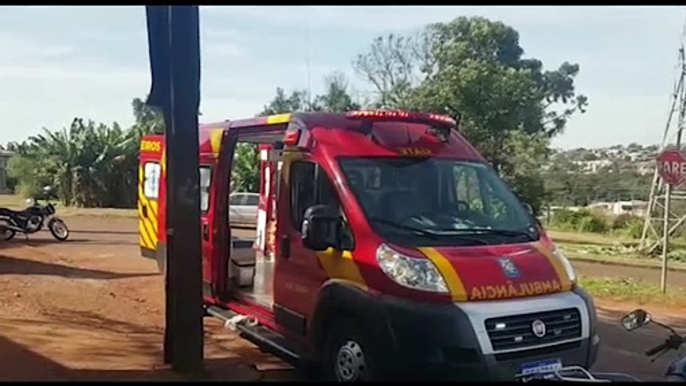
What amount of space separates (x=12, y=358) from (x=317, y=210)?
3015mm

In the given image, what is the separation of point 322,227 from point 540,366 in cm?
192

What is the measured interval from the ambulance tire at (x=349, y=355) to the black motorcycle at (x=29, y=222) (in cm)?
1459

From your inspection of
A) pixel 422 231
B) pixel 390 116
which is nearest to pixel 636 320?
pixel 422 231

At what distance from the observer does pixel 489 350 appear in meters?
5.41

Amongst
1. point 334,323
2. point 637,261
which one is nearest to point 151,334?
point 334,323

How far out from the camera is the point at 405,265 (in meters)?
5.62

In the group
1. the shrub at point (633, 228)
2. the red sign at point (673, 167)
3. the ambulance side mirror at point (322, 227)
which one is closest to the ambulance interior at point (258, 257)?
the ambulance side mirror at point (322, 227)

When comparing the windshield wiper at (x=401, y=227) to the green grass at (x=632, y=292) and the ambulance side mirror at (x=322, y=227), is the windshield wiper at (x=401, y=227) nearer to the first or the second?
the ambulance side mirror at (x=322, y=227)

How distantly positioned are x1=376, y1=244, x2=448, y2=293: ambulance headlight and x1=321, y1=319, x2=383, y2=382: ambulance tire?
0.51 meters

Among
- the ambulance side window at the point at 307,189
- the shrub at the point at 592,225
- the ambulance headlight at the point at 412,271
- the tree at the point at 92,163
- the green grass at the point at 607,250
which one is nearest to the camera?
the ambulance headlight at the point at 412,271

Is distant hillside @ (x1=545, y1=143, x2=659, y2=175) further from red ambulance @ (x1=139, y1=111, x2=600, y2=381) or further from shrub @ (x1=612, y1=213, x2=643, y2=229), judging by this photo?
red ambulance @ (x1=139, y1=111, x2=600, y2=381)

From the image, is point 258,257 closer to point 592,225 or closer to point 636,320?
point 636,320

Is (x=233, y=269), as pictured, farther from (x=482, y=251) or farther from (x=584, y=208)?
(x=584, y=208)

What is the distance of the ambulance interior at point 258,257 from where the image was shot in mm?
8375
